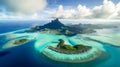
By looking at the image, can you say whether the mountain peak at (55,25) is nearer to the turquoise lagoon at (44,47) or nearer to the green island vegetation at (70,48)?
the turquoise lagoon at (44,47)

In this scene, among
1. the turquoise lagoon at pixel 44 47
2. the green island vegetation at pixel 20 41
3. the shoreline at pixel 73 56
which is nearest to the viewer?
the turquoise lagoon at pixel 44 47

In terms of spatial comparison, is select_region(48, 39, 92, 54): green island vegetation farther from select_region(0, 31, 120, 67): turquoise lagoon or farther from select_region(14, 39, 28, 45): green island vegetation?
select_region(14, 39, 28, 45): green island vegetation

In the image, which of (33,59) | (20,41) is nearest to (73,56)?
(33,59)

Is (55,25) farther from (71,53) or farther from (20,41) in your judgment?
(71,53)

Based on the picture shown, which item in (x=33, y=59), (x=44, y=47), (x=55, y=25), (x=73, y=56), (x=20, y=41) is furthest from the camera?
(x=55, y=25)

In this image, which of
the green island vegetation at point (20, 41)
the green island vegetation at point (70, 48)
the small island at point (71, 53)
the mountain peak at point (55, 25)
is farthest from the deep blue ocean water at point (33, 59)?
the mountain peak at point (55, 25)
